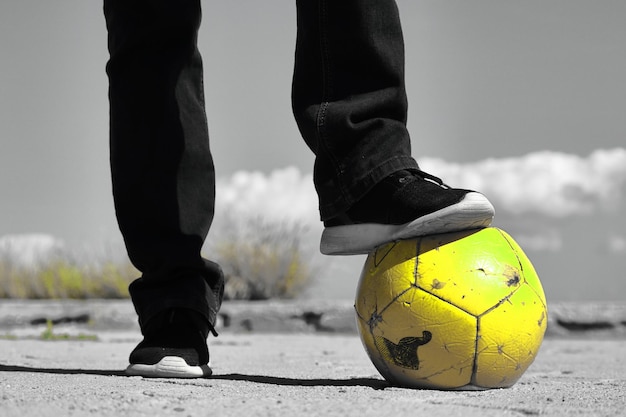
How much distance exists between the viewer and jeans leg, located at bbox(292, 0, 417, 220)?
2.42 m

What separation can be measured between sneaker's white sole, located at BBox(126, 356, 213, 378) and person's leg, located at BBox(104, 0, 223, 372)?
70mm

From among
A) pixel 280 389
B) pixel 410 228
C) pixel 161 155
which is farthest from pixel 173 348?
pixel 410 228

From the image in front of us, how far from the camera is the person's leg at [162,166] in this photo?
2.85m

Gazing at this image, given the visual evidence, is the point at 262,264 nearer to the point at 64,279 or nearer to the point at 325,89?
the point at 64,279

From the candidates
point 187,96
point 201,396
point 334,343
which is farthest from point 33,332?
point 201,396

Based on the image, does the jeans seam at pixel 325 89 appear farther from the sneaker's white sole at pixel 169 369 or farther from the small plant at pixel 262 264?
the small plant at pixel 262 264

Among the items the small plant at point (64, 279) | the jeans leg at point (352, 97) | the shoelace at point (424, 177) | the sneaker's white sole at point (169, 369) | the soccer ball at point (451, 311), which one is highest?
the jeans leg at point (352, 97)

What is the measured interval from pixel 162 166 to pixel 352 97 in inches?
32.5

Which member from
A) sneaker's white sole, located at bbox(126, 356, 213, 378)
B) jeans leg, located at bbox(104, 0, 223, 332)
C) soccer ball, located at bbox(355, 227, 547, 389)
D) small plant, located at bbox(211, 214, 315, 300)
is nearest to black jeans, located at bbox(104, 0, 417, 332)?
jeans leg, located at bbox(104, 0, 223, 332)

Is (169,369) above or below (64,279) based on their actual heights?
above

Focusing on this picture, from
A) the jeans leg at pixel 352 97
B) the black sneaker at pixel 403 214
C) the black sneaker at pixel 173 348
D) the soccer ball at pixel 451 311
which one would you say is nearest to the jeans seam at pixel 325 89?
the jeans leg at pixel 352 97

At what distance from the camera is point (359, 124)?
7.91 ft

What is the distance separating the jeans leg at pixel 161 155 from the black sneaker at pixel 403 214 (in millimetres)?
617

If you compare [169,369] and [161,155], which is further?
[161,155]
